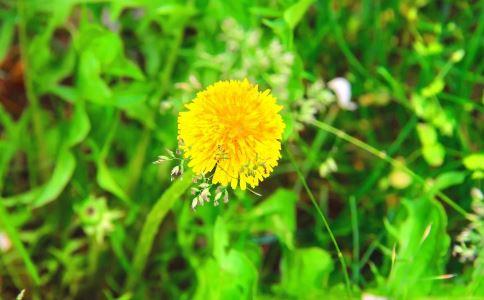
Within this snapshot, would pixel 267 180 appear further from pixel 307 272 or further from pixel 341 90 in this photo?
pixel 307 272

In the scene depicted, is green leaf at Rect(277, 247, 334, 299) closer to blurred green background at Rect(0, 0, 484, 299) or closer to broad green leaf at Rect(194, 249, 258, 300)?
blurred green background at Rect(0, 0, 484, 299)

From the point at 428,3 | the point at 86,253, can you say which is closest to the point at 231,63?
the point at 86,253

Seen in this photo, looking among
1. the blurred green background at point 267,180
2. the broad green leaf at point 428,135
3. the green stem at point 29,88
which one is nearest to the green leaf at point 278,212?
the blurred green background at point 267,180

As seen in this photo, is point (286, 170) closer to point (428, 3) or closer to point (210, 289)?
point (210, 289)

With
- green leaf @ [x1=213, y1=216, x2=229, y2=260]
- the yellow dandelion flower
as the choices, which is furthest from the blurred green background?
the yellow dandelion flower

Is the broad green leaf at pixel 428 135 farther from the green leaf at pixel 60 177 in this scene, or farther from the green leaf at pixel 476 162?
the green leaf at pixel 60 177

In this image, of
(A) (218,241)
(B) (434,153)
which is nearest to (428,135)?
(B) (434,153)
